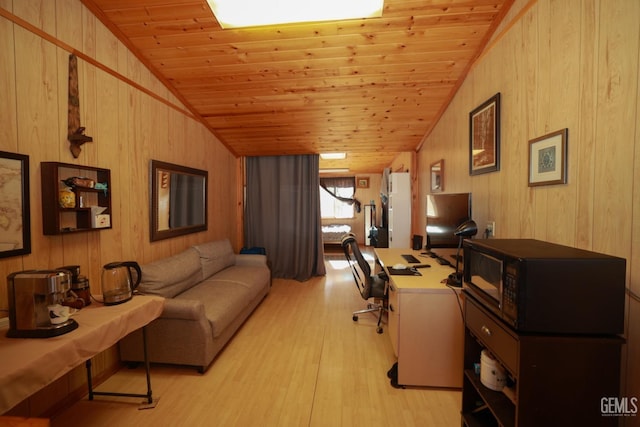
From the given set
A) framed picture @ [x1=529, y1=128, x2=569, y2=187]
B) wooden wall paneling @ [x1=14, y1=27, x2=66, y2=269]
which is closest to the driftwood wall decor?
wooden wall paneling @ [x1=14, y1=27, x2=66, y2=269]

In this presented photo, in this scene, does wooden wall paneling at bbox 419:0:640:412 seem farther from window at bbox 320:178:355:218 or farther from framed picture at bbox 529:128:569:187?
window at bbox 320:178:355:218

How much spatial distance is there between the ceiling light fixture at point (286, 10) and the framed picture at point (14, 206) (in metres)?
1.49

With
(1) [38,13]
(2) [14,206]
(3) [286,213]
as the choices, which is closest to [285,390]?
(2) [14,206]

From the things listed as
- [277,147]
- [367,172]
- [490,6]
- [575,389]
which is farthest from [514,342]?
[367,172]

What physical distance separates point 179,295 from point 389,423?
2123 mm

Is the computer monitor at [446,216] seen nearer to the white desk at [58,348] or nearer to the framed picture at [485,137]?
the framed picture at [485,137]

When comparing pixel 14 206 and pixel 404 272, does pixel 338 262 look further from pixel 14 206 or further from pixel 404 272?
pixel 14 206

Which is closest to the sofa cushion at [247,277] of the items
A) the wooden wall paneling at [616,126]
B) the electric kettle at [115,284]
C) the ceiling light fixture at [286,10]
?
the electric kettle at [115,284]

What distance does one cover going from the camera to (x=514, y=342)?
1.00m

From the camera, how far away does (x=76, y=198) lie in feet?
6.07

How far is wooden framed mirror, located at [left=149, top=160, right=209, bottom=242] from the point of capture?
2.75m

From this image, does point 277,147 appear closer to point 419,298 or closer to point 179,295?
point 179,295

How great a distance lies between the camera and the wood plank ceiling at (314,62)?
2158 mm

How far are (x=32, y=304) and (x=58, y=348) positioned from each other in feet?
0.90
